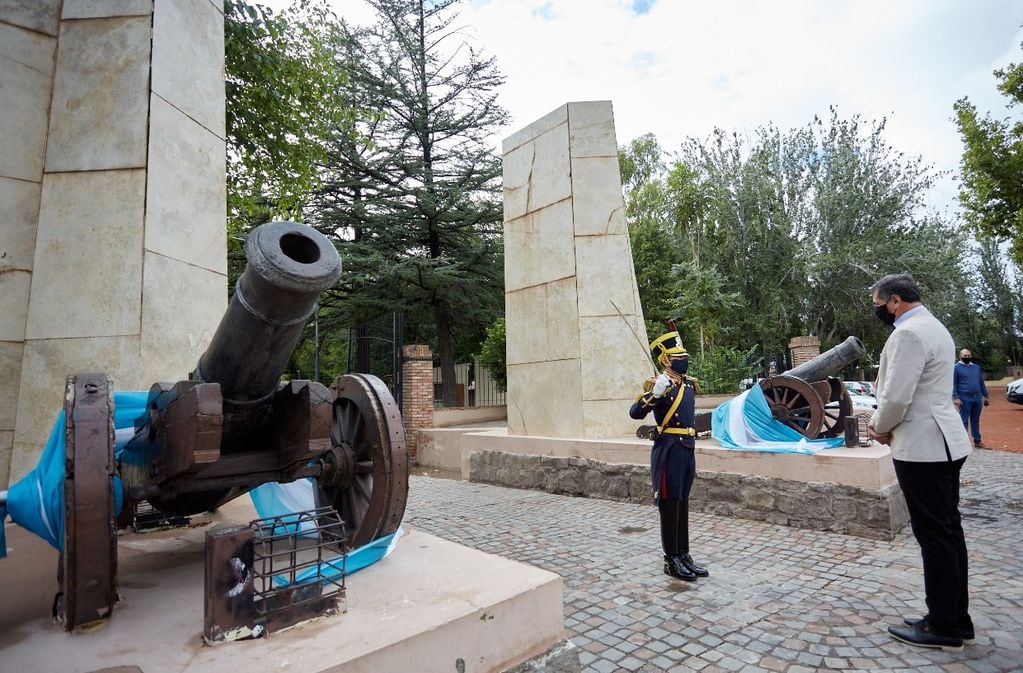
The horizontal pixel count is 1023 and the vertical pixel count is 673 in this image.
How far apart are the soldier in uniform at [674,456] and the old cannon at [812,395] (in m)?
2.65

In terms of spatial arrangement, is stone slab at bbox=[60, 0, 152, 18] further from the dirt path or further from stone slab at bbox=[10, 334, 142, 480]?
the dirt path

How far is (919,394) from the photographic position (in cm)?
Answer: 288

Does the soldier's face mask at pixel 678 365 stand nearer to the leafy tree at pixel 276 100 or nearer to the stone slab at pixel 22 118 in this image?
the stone slab at pixel 22 118

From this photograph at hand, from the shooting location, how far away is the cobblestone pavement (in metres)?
2.70

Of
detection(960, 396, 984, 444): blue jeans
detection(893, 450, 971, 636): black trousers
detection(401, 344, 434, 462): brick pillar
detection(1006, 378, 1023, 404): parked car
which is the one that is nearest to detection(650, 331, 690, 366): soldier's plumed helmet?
detection(893, 450, 971, 636): black trousers

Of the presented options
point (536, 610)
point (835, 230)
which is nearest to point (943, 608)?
point (536, 610)

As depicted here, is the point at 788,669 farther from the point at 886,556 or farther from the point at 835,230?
the point at 835,230

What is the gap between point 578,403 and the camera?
725 cm

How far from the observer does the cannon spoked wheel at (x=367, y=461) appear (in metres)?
2.79

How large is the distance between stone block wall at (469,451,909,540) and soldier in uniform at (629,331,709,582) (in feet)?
5.81

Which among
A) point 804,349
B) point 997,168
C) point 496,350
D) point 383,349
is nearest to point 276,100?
point 383,349

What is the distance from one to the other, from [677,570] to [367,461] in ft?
7.22

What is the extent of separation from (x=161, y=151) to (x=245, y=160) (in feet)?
14.1

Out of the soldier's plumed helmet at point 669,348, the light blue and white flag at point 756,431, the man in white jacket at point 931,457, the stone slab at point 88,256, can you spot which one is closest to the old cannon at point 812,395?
the light blue and white flag at point 756,431
